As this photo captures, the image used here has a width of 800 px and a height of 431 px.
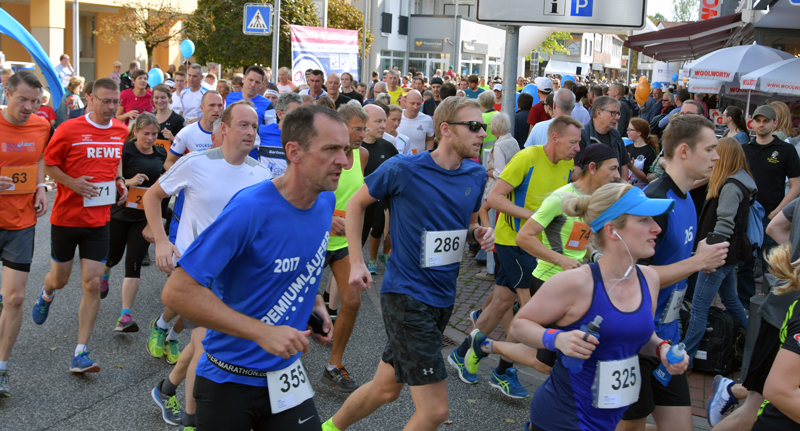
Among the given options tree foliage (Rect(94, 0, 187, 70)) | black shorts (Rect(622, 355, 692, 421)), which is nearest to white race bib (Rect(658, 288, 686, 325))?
black shorts (Rect(622, 355, 692, 421))

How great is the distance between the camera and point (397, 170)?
396 cm

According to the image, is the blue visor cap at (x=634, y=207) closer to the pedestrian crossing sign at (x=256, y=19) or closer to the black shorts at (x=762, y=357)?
the black shorts at (x=762, y=357)

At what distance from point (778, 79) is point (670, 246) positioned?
25.0 feet

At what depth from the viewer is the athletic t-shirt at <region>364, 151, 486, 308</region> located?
386 cm

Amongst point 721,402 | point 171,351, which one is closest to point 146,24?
point 171,351

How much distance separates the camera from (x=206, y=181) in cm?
436

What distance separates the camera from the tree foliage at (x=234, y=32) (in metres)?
25.8

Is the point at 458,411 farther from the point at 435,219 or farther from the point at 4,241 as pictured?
the point at 4,241

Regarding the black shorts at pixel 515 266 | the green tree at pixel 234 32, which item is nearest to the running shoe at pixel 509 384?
the black shorts at pixel 515 266

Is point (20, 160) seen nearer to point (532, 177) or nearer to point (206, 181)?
point (206, 181)

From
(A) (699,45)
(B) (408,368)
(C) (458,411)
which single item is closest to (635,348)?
(B) (408,368)

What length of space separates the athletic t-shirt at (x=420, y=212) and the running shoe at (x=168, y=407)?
1.65 metres

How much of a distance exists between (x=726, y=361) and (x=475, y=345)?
251 cm

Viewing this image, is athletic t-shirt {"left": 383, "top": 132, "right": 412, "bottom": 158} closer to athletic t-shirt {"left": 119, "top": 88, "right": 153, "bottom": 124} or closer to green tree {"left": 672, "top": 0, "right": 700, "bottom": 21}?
athletic t-shirt {"left": 119, "top": 88, "right": 153, "bottom": 124}
